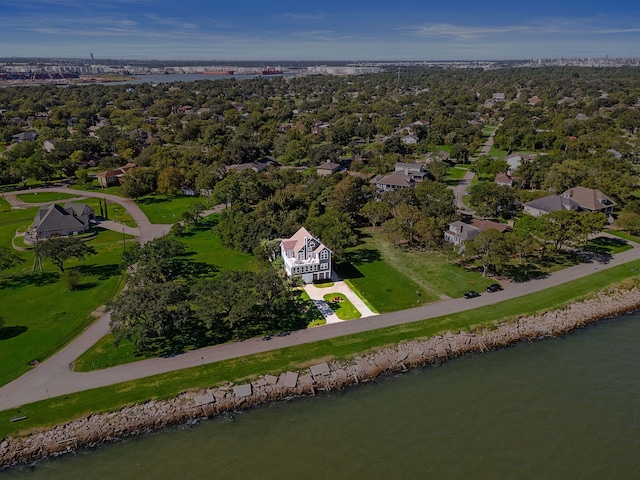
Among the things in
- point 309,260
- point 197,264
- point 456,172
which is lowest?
→ point 197,264

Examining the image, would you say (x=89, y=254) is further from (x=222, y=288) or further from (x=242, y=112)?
(x=242, y=112)

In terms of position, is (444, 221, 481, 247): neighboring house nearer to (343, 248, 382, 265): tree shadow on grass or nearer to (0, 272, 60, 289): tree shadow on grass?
(343, 248, 382, 265): tree shadow on grass

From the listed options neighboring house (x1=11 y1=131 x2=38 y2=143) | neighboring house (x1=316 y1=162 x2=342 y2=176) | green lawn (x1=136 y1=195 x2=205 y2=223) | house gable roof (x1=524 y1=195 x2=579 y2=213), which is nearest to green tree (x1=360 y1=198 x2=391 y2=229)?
house gable roof (x1=524 y1=195 x2=579 y2=213)

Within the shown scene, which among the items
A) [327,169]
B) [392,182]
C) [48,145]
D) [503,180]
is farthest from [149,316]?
[48,145]

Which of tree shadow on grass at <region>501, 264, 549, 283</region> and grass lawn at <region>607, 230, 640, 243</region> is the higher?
grass lawn at <region>607, 230, 640, 243</region>

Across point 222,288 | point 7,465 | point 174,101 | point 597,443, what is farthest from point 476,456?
point 174,101

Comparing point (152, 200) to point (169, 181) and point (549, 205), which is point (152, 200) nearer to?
point (169, 181)
